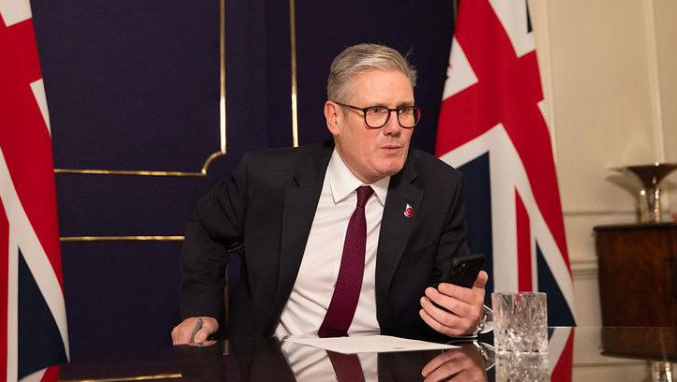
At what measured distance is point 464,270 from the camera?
1.79 meters

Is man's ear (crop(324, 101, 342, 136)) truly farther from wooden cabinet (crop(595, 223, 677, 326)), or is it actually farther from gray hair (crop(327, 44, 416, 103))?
wooden cabinet (crop(595, 223, 677, 326))

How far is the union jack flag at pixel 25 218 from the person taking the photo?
99.9 inches

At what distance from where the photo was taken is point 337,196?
247 cm

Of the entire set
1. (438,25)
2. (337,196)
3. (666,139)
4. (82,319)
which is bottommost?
(82,319)

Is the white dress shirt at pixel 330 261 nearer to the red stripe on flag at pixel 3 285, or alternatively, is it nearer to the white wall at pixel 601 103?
the red stripe on flag at pixel 3 285

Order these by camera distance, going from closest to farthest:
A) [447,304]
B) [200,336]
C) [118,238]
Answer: [447,304]
[200,336]
[118,238]

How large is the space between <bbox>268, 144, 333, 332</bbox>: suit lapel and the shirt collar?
0.03 metres

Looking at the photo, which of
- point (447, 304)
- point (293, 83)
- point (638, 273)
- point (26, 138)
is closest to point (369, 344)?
point (447, 304)

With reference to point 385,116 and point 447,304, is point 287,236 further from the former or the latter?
point 447,304

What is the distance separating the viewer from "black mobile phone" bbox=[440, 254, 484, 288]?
1.76 meters

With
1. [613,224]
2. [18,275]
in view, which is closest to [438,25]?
[613,224]

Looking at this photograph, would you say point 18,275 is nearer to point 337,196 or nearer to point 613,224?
point 337,196

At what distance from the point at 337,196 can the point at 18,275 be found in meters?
1.01

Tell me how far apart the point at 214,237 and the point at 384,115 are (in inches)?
24.8
